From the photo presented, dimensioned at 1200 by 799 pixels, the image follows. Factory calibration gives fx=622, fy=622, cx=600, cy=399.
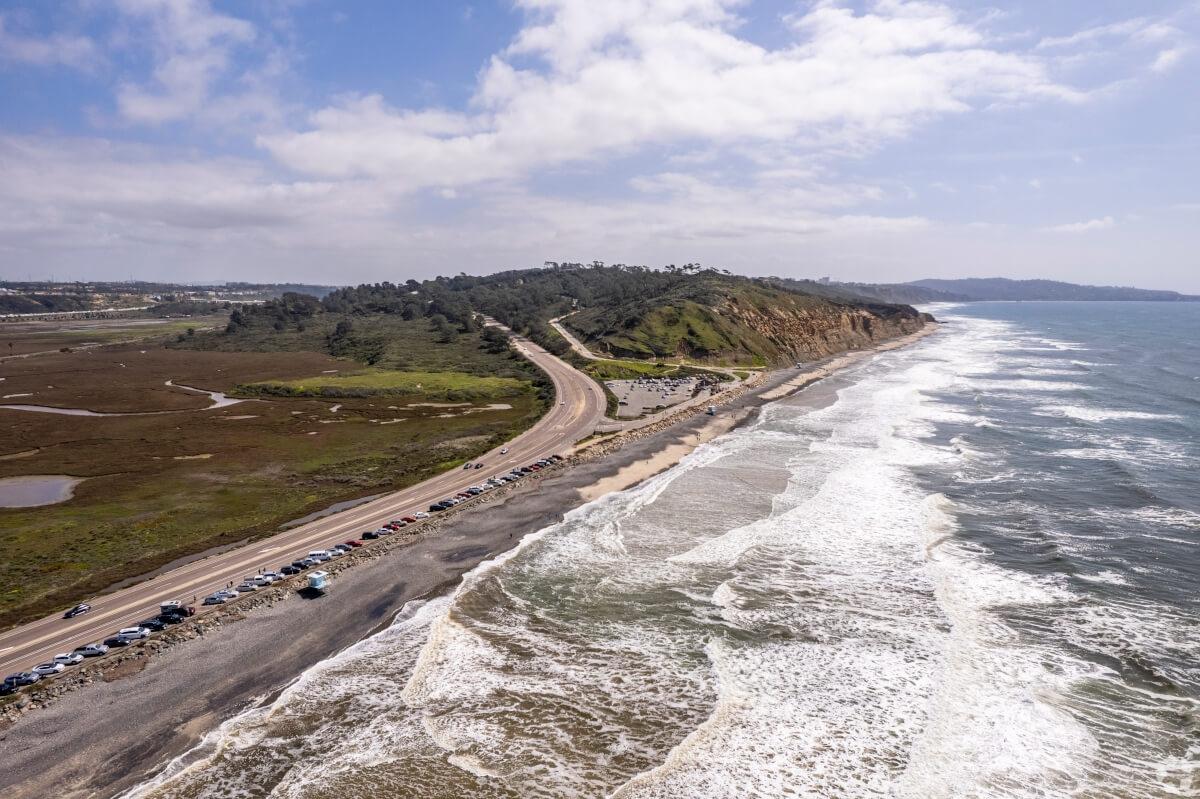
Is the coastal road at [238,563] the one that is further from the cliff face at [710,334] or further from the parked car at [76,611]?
the cliff face at [710,334]

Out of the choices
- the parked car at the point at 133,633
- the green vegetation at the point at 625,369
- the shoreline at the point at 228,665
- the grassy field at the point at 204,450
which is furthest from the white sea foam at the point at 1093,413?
the parked car at the point at 133,633

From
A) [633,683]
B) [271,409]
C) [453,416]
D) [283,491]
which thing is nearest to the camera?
[633,683]

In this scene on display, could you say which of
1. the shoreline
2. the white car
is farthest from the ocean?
the white car

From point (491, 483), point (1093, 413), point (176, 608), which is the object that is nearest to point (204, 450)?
point (491, 483)

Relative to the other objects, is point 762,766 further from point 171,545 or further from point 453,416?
point 453,416

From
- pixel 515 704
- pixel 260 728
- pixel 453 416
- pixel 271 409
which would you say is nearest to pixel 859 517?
pixel 515 704

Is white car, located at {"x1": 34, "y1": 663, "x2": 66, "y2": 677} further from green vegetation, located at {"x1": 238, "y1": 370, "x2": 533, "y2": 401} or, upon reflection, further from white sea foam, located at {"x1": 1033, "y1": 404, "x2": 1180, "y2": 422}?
white sea foam, located at {"x1": 1033, "y1": 404, "x2": 1180, "y2": 422}
